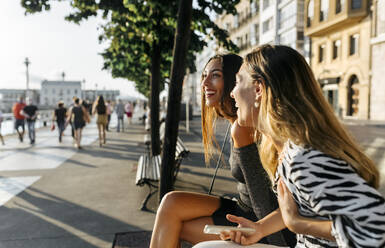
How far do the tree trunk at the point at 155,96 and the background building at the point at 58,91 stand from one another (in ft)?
482

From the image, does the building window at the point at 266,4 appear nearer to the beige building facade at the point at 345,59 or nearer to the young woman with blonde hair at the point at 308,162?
the beige building facade at the point at 345,59

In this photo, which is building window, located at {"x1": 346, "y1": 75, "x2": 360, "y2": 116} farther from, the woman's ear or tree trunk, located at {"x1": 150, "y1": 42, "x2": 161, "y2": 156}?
the woman's ear

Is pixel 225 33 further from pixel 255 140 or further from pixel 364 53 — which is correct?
pixel 364 53

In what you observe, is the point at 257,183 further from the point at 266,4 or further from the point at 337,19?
the point at 266,4

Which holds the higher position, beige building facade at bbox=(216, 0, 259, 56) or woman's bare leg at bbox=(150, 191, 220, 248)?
beige building facade at bbox=(216, 0, 259, 56)

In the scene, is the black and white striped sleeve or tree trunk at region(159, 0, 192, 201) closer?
the black and white striped sleeve

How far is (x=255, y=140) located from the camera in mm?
1915

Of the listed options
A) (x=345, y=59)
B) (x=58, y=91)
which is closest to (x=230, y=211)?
(x=345, y=59)

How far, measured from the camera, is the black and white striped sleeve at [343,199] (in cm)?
106

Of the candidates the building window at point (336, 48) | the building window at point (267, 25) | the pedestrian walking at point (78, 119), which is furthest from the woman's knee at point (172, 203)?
the building window at point (267, 25)

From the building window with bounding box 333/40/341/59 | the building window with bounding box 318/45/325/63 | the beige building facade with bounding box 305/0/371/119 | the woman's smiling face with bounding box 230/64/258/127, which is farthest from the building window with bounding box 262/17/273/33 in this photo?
the woman's smiling face with bounding box 230/64/258/127

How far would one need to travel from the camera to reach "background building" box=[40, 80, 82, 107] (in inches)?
5743

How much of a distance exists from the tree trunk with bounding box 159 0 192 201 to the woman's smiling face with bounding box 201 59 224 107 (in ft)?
5.09

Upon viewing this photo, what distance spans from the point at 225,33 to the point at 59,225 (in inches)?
190
